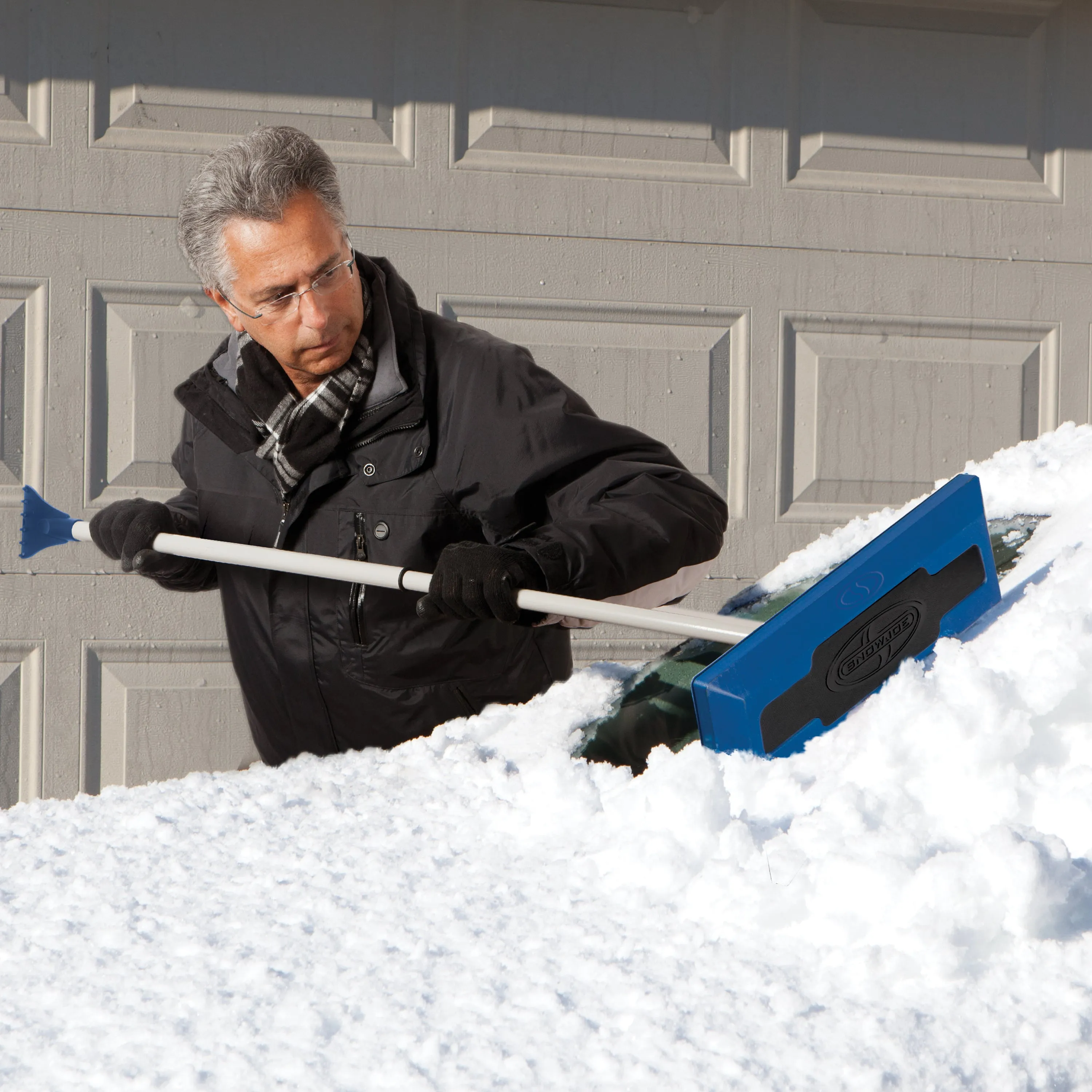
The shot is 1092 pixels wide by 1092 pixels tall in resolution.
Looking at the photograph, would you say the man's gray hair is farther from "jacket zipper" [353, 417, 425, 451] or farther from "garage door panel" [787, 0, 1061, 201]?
"garage door panel" [787, 0, 1061, 201]

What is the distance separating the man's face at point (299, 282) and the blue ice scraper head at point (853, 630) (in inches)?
31.2

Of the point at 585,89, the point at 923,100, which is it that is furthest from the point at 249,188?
the point at 923,100

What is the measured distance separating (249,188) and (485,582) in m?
0.64

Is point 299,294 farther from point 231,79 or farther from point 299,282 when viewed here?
point 231,79

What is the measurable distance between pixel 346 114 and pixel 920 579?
1839 mm

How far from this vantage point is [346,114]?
2.41 m

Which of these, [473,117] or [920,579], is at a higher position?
[473,117]

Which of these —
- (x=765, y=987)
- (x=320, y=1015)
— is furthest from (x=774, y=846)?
(x=320, y=1015)

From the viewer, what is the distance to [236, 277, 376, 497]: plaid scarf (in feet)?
5.02

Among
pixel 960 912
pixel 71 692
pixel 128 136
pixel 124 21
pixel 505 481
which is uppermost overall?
pixel 124 21

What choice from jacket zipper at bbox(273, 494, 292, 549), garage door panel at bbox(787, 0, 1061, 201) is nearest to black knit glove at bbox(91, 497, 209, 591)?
jacket zipper at bbox(273, 494, 292, 549)

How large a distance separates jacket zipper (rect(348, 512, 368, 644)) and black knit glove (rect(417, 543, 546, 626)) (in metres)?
0.23

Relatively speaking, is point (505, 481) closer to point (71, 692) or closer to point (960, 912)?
point (960, 912)

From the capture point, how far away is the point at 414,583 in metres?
1.39
